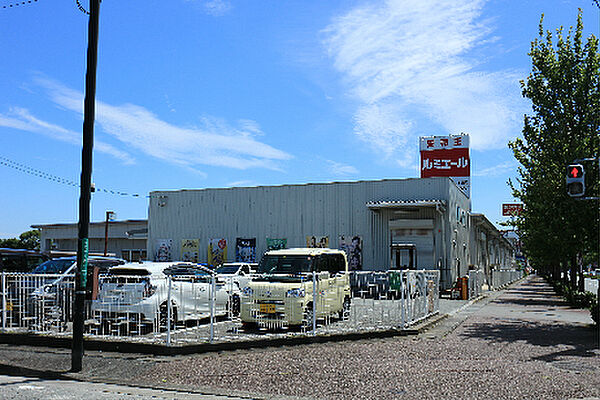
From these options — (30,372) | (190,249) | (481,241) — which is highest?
(481,241)

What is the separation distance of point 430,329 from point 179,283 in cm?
643

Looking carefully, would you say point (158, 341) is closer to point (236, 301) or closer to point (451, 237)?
point (236, 301)

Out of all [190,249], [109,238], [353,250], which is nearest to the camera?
[353,250]

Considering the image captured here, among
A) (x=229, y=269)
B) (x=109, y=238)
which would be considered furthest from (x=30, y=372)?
(x=109, y=238)

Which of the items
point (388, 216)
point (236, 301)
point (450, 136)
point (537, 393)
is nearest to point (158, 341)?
point (236, 301)

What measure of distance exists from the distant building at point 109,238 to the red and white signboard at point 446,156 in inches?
1019

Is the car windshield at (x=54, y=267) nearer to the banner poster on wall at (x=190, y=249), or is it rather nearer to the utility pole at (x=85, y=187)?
the utility pole at (x=85, y=187)

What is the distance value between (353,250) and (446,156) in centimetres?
1923

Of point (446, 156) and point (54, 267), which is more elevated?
point (446, 156)

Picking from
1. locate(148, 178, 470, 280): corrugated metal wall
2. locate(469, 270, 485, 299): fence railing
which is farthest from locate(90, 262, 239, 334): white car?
locate(148, 178, 470, 280): corrugated metal wall

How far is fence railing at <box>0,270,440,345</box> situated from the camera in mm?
10570

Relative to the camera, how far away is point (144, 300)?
35.8 feet

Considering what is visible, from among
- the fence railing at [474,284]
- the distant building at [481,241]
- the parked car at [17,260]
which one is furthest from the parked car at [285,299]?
the distant building at [481,241]

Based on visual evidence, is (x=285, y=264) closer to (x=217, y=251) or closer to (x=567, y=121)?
(x=567, y=121)
